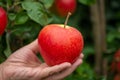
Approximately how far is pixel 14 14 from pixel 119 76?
1000 mm

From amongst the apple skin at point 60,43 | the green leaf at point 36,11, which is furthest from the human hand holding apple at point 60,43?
the green leaf at point 36,11

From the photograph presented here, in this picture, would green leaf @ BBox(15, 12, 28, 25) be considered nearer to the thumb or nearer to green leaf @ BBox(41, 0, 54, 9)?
green leaf @ BBox(41, 0, 54, 9)

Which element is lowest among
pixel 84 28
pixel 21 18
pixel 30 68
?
pixel 84 28

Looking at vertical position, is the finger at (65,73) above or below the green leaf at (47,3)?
below

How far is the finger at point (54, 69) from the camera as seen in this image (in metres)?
1.65

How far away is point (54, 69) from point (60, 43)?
0.10 meters

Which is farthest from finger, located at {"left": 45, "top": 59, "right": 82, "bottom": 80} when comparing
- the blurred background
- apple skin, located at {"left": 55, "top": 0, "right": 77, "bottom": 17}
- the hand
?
apple skin, located at {"left": 55, "top": 0, "right": 77, "bottom": 17}

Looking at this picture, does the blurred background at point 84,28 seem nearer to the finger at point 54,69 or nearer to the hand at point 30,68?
the hand at point 30,68

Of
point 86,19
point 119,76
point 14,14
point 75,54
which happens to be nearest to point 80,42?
point 75,54

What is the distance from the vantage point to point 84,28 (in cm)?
356

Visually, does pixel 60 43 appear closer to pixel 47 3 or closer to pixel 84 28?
pixel 47 3

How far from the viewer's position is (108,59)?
9.78 feet

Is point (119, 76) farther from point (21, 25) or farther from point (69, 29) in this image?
point (69, 29)

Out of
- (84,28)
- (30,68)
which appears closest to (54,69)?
(30,68)
